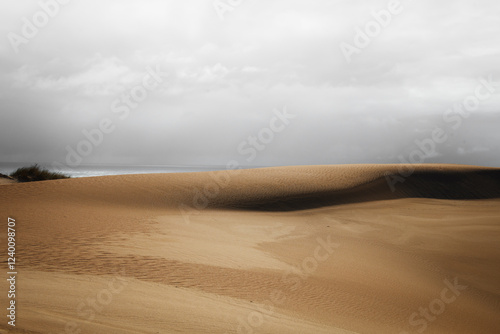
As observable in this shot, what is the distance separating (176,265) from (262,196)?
1096 centimetres

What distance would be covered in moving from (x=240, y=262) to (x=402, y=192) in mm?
16258

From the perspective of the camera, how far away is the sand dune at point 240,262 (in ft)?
14.7

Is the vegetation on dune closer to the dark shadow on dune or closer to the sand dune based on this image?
the sand dune

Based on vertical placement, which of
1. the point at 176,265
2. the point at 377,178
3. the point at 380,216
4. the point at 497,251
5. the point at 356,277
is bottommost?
the point at 377,178

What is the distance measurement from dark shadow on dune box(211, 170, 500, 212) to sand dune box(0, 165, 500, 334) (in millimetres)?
189

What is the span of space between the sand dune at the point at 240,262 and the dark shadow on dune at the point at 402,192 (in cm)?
19

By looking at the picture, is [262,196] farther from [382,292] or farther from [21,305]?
[21,305]

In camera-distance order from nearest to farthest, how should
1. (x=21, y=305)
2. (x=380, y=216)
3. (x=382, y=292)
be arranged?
1. (x=21, y=305)
2. (x=382, y=292)
3. (x=380, y=216)

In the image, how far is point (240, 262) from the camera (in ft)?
23.8

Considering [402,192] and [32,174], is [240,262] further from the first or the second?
[32,174]

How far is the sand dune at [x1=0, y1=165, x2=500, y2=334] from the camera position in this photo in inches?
177

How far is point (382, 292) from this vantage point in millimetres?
6453

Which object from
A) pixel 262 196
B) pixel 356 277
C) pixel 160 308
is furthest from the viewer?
pixel 262 196

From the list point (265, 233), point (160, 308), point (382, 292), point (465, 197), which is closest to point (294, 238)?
point (265, 233)
